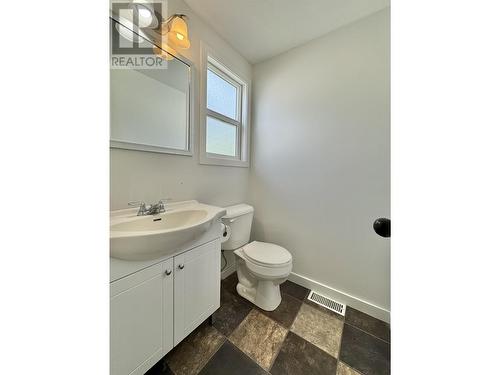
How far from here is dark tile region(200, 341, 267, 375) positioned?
89cm

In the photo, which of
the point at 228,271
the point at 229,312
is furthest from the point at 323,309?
the point at 228,271

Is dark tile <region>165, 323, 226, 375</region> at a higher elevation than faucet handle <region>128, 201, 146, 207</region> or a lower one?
lower

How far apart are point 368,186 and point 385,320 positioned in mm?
→ 1009

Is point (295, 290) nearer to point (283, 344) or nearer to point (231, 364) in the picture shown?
point (283, 344)

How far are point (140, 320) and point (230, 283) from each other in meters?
0.95

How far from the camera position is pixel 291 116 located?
5.23 ft

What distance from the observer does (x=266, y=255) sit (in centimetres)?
134

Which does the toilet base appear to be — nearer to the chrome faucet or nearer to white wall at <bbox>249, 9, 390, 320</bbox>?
white wall at <bbox>249, 9, 390, 320</bbox>

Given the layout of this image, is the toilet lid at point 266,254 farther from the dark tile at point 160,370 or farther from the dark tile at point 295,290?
the dark tile at point 160,370

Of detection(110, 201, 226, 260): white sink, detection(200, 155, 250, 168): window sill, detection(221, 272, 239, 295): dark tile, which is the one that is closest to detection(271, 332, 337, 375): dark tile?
detection(221, 272, 239, 295): dark tile

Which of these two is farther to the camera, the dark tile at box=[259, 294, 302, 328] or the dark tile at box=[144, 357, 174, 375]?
the dark tile at box=[259, 294, 302, 328]

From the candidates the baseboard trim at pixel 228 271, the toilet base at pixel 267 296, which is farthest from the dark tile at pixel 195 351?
the baseboard trim at pixel 228 271

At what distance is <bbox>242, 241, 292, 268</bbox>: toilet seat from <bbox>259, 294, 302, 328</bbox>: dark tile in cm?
38

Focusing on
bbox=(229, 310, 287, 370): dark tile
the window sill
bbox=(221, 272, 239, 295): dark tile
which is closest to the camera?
bbox=(229, 310, 287, 370): dark tile
